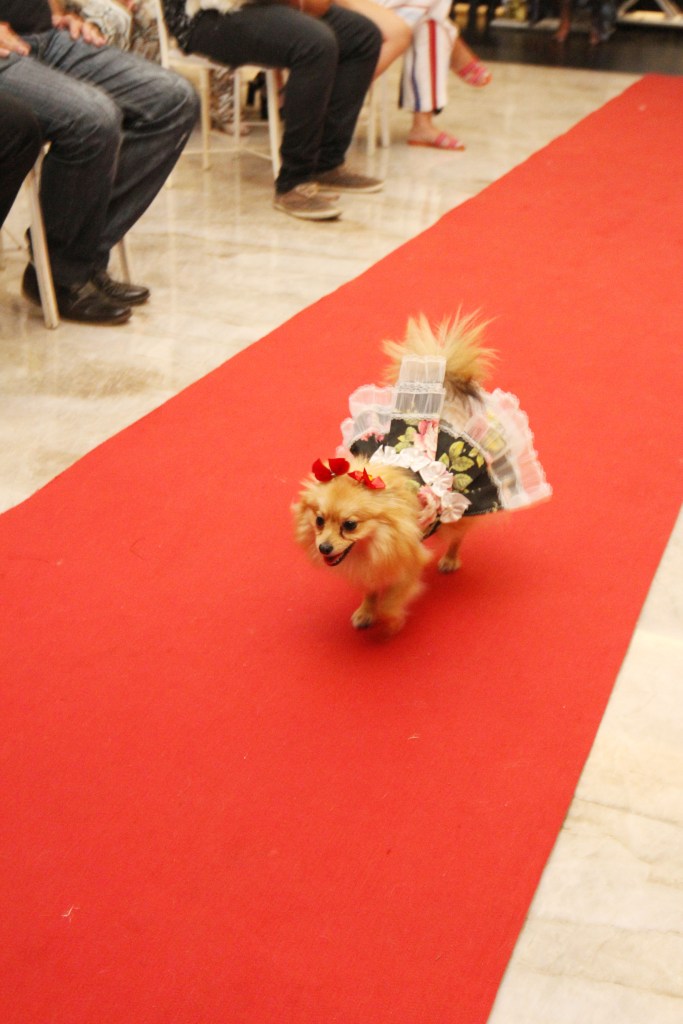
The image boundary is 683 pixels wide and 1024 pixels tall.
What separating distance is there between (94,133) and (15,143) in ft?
0.79

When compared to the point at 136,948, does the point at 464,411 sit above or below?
above

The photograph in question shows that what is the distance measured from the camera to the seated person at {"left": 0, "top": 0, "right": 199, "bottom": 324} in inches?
114

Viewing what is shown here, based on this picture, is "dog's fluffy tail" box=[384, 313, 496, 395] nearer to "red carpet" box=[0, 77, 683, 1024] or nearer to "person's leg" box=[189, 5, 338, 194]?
"red carpet" box=[0, 77, 683, 1024]

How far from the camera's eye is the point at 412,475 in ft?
6.04

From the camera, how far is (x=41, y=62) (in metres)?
3.09

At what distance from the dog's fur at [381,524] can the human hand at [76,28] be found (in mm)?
1756

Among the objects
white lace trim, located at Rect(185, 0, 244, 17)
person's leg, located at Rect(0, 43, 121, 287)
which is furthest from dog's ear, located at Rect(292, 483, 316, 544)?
white lace trim, located at Rect(185, 0, 244, 17)

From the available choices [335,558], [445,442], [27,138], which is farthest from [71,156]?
[335,558]

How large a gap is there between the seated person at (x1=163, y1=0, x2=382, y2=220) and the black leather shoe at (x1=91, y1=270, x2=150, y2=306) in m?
1.02

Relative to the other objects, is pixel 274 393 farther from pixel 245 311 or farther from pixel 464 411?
pixel 464 411

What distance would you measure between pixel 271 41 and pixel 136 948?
329 centimetres

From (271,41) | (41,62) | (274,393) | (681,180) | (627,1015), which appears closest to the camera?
(627,1015)

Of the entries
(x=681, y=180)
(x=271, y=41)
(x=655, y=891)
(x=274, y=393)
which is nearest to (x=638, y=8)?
(x=681, y=180)

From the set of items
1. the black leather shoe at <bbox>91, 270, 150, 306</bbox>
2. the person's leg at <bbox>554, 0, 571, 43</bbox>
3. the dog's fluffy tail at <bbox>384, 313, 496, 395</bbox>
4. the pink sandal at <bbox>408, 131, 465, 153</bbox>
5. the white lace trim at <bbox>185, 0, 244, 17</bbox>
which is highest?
the white lace trim at <bbox>185, 0, 244, 17</bbox>
